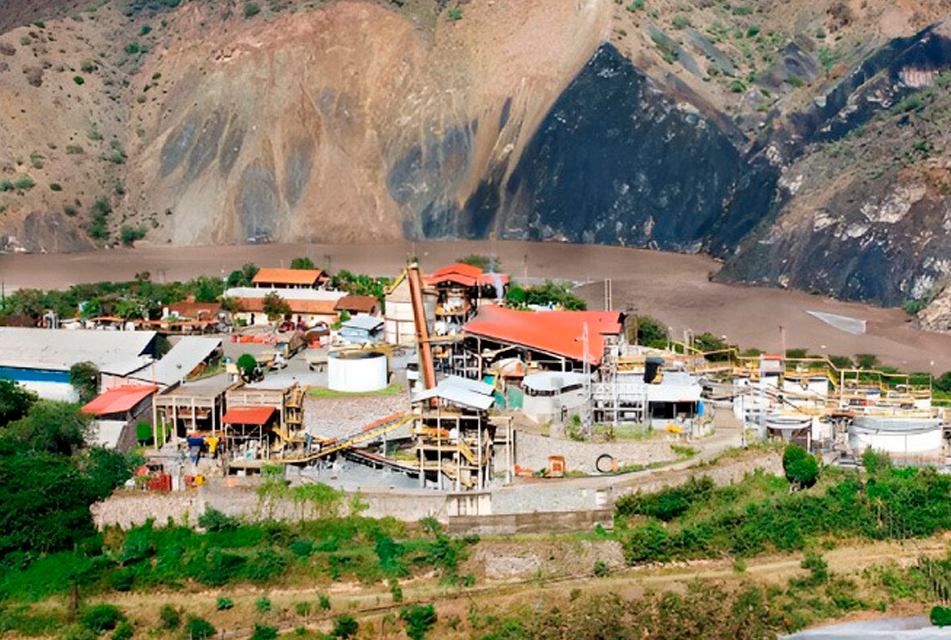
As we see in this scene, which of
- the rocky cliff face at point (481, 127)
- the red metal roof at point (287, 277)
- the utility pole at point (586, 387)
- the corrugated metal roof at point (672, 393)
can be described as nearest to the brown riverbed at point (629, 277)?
the rocky cliff face at point (481, 127)

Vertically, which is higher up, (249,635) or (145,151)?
(145,151)

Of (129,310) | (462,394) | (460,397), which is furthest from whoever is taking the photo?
(129,310)

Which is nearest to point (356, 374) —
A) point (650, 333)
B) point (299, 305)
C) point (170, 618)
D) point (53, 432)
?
point (53, 432)

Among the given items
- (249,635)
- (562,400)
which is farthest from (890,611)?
(249,635)

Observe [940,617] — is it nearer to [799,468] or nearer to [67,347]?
[799,468]

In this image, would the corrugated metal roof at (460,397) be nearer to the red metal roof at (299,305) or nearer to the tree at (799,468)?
the tree at (799,468)

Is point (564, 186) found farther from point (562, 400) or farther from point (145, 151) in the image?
point (562, 400)
